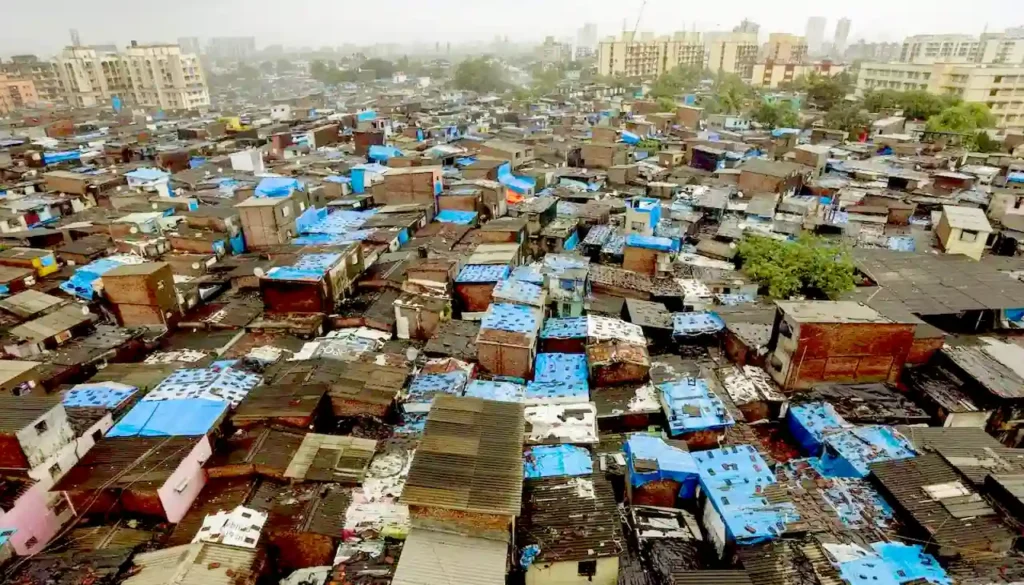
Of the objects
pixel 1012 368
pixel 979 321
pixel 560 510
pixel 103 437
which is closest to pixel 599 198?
pixel 979 321

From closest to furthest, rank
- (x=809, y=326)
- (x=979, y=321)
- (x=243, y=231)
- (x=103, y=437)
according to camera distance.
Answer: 1. (x=103, y=437)
2. (x=809, y=326)
3. (x=979, y=321)
4. (x=243, y=231)

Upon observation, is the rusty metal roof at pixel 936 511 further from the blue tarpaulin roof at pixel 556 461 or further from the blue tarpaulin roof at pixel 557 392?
the blue tarpaulin roof at pixel 557 392

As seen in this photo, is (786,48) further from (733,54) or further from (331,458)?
(331,458)

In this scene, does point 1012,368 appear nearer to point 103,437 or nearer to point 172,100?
point 103,437

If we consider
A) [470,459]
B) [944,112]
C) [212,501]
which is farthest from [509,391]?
[944,112]

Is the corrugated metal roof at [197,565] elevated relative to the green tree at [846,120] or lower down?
lower down

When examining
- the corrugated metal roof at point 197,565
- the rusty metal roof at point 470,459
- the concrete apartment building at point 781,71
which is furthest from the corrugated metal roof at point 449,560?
the concrete apartment building at point 781,71
